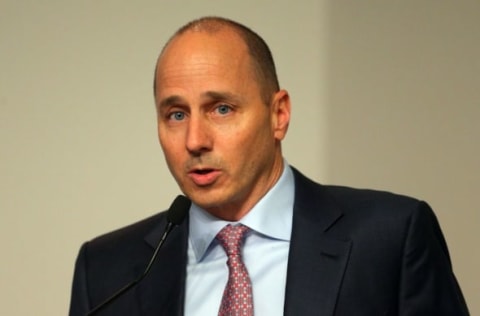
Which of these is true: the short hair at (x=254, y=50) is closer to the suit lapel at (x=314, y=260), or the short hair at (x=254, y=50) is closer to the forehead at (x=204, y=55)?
the forehead at (x=204, y=55)

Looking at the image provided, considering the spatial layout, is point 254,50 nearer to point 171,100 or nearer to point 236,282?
point 171,100

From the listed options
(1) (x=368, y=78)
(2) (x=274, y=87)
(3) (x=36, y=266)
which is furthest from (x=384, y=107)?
(3) (x=36, y=266)

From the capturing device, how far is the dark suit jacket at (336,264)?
1.49 metres

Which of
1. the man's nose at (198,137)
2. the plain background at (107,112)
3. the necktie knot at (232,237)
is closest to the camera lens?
the man's nose at (198,137)

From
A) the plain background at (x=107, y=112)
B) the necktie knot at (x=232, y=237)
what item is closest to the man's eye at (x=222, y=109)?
the necktie knot at (x=232, y=237)

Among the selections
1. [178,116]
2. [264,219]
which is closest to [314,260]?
[264,219]

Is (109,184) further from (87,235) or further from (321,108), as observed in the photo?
(321,108)

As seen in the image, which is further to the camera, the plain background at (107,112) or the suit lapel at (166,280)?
the plain background at (107,112)

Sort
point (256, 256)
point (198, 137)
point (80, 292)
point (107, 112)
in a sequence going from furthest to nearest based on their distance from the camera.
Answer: point (107, 112)
point (80, 292)
point (256, 256)
point (198, 137)

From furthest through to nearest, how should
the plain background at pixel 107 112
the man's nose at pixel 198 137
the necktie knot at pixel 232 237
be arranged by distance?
the plain background at pixel 107 112, the necktie knot at pixel 232 237, the man's nose at pixel 198 137

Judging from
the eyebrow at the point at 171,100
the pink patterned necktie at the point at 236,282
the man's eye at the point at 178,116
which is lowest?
the pink patterned necktie at the point at 236,282

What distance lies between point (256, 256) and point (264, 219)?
0.07m

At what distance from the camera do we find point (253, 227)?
1592 millimetres

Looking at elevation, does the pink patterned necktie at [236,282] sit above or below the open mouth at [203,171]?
below
